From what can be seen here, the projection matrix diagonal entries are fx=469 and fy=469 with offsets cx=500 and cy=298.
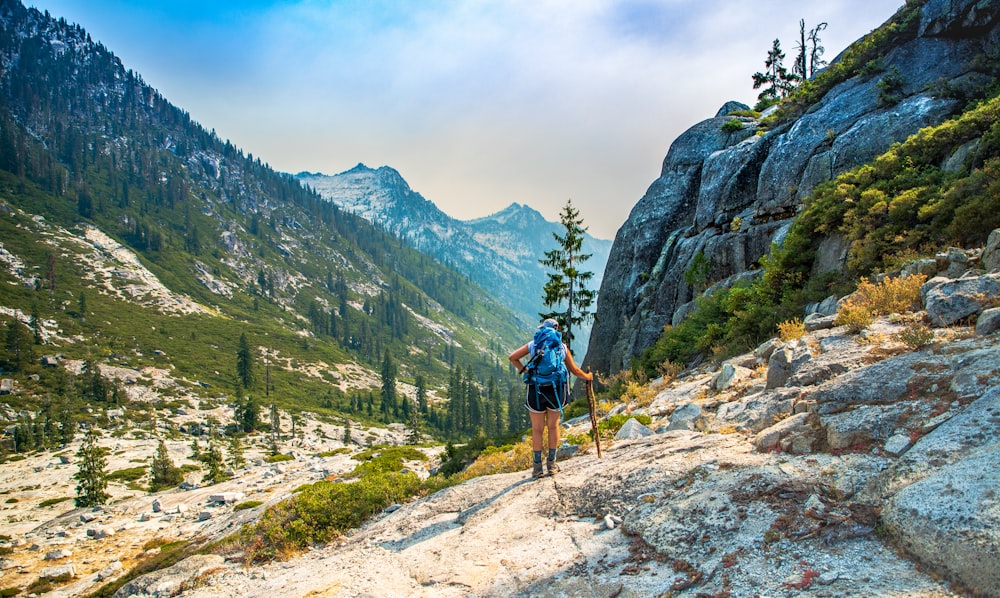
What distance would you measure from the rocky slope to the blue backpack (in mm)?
1782

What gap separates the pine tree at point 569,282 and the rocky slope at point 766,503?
2476 centimetres

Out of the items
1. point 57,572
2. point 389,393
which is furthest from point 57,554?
point 389,393

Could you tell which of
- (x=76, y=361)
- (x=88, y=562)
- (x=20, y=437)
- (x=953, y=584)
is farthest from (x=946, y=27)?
(x=76, y=361)

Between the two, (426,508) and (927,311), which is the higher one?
(927,311)

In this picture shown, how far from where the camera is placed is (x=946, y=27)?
24.3 meters

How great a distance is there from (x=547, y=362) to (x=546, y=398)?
73 centimetres

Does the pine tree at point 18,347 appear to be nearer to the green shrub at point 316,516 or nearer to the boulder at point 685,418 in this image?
the green shrub at point 316,516

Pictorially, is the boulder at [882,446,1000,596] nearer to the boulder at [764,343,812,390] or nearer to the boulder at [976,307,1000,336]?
the boulder at [976,307,1000,336]

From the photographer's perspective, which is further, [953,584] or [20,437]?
[20,437]

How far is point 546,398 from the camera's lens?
9266 mm

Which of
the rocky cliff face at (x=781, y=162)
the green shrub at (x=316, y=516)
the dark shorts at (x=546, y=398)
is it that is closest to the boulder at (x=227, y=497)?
the green shrub at (x=316, y=516)

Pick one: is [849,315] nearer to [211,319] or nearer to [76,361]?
[76,361]

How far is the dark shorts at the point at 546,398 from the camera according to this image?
9172mm

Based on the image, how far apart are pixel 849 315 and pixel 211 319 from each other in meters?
192
